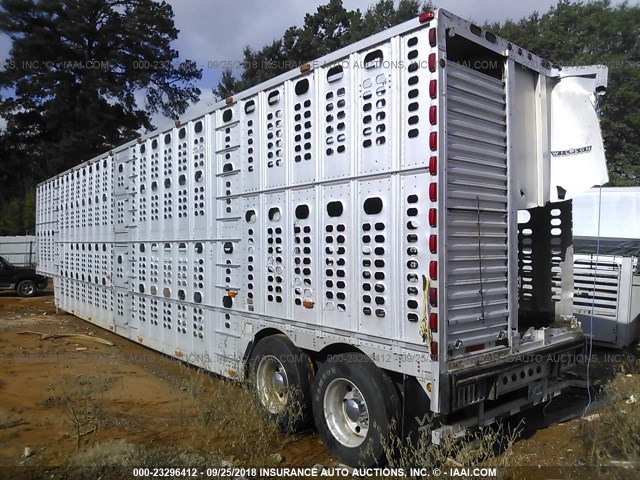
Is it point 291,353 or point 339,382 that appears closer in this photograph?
point 339,382

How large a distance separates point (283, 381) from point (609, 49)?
86.6 feet

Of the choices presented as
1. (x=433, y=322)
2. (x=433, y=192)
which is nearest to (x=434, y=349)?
(x=433, y=322)

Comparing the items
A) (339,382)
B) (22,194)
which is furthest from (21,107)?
(339,382)

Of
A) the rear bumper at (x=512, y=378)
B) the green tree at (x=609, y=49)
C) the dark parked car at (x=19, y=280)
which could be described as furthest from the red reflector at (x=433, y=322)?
the green tree at (x=609, y=49)

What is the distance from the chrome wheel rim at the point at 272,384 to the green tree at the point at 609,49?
68.4 feet

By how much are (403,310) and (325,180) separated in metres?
1.52

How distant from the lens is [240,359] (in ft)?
20.3

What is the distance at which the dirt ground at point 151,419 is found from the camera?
4.66 m

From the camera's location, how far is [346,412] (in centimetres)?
464

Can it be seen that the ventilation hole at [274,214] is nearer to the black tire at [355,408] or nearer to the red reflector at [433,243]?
Result: the black tire at [355,408]

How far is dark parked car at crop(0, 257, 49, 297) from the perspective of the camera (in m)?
17.8

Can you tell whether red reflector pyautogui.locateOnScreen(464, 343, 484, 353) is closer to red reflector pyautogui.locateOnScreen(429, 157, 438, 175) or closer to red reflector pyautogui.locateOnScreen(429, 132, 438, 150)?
red reflector pyautogui.locateOnScreen(429, 157, 438, 175)

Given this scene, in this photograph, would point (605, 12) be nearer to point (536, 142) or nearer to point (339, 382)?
point (536, 142)

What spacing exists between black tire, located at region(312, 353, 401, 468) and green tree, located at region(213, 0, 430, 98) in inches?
946
